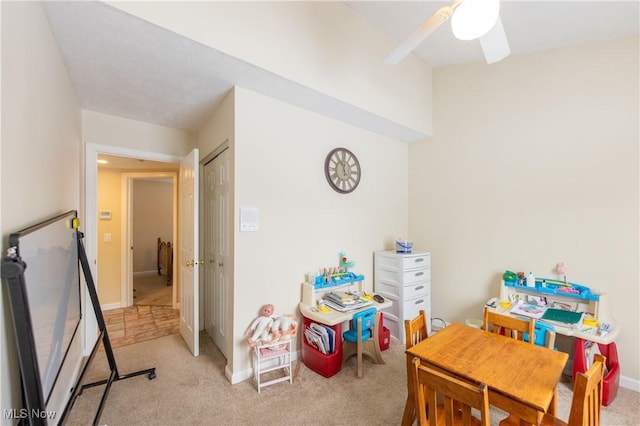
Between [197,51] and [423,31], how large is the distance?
140cm

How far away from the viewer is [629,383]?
2.27 metres

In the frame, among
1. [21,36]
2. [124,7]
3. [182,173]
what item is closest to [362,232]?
[182,173]

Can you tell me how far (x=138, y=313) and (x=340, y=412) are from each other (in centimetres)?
335

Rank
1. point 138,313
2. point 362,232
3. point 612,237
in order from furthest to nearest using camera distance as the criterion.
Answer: point 138,313 < point 362,232 < point 612,237

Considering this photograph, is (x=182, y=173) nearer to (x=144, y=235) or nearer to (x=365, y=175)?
(x=365, y=175)

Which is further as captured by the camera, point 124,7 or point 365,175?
point 365,175

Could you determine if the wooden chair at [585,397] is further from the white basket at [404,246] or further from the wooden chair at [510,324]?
the white basket at [404,246]

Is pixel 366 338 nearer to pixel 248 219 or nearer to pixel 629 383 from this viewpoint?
pixel 248 219

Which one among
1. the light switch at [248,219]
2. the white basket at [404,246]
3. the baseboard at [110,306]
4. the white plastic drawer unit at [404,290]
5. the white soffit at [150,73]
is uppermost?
the white soffit at [150,73]

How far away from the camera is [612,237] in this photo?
7.67 ft

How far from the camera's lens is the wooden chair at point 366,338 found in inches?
98.2

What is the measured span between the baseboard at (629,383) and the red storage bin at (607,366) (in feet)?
0.41

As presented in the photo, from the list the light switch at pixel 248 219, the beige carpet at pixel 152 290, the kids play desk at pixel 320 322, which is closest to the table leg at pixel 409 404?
the kids play desk at pixel 320 322

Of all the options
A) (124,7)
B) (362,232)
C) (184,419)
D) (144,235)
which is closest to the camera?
(124,7)
